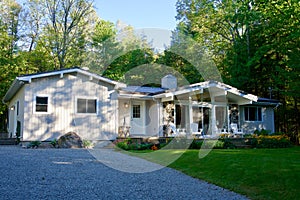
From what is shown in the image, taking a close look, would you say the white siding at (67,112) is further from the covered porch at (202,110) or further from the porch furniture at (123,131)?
the covered porch at (202,110)

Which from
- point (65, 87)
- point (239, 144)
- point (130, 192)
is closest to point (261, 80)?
point (239, 144)

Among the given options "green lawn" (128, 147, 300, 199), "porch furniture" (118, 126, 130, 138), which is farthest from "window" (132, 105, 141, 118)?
"green lawn" (128, 147, 300, 199)

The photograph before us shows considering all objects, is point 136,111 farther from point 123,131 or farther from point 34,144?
point 34,144

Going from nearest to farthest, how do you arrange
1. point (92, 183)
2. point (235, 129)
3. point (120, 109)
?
point (92, 183)
point (120, 109)
point (235, 129)

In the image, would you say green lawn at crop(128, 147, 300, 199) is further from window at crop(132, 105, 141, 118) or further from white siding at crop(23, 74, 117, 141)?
window at crop(132, 105, 141, 118)

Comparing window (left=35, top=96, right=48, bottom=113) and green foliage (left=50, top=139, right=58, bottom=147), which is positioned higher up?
window (left=35, top=96, right=48, bottom=113)

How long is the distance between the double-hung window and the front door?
277cm

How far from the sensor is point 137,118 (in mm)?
17422

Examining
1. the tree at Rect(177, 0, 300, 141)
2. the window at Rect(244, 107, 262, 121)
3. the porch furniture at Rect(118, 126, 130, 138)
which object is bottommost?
the porch furniture at Rect(118, 126, 130, 138)

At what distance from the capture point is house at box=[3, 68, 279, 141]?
14164 mm

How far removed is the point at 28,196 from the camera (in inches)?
195

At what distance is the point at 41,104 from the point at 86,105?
7.11ft

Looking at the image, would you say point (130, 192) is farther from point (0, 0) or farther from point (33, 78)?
point (0, 0)

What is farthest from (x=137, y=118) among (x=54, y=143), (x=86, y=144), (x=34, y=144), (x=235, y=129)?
(x=34, y=144)
